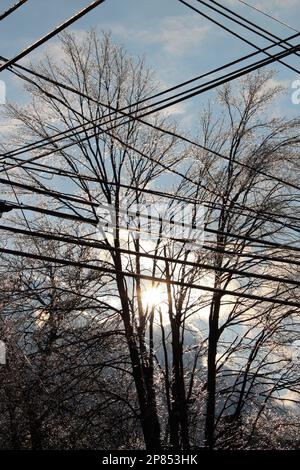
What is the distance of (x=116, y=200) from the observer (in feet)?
32.5

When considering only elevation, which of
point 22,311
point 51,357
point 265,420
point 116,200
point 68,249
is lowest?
point 265,420

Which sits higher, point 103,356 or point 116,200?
point 116,200

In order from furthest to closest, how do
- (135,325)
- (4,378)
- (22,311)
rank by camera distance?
(4,378)
(22,311)
(135,325)

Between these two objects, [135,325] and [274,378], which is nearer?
[135,325]

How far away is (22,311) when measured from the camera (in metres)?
9.93

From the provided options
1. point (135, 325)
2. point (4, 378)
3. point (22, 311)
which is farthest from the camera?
point (4, 378)

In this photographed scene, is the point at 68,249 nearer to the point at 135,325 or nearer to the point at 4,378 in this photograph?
the point at 135,325

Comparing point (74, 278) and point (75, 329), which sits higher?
point (74, 278)

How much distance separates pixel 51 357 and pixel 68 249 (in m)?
2.59

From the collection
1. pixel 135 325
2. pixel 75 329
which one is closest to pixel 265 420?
pixel 135 325

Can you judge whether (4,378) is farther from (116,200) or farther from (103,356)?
(116,200)

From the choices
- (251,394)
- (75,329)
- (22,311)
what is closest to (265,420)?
(251,394)
